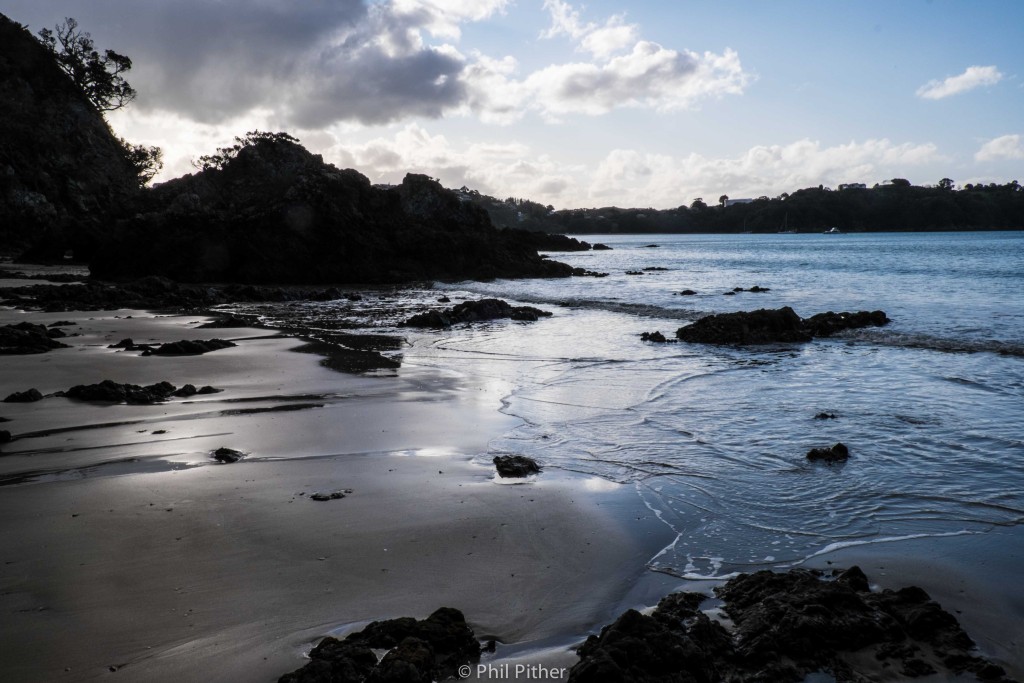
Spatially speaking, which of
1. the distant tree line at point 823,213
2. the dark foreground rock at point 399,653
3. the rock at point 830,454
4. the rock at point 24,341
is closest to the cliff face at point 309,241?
the rock at point 24,341

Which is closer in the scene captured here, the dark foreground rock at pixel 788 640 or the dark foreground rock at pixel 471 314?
the dark foreground rock at pixel 788 640

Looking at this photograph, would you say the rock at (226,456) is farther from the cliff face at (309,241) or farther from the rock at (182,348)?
the cliff face at (309,241)

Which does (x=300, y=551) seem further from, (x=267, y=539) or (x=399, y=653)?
(x=399, y=653)

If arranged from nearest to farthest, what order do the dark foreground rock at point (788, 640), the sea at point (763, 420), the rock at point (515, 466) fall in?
the dark foreground rock at point (788, 640), the sea at point (763, 420), the rock at point (515, 466)

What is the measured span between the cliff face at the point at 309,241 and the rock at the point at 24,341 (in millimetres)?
17142

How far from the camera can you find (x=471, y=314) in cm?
1539

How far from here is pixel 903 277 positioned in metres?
30.6

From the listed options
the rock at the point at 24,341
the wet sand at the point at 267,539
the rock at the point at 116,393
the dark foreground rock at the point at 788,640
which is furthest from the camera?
the rock at the point at 24,341

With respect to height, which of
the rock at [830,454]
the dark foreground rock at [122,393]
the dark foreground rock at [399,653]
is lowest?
the rock at [830,454]

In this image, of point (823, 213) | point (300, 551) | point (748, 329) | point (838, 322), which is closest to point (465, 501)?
point (300, 551)

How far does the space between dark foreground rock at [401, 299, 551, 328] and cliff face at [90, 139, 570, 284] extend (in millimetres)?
14319

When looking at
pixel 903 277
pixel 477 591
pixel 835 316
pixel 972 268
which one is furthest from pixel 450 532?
pixel 972 268

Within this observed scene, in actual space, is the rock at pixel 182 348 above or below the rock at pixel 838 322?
above

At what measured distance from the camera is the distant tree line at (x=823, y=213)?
103875 mm
